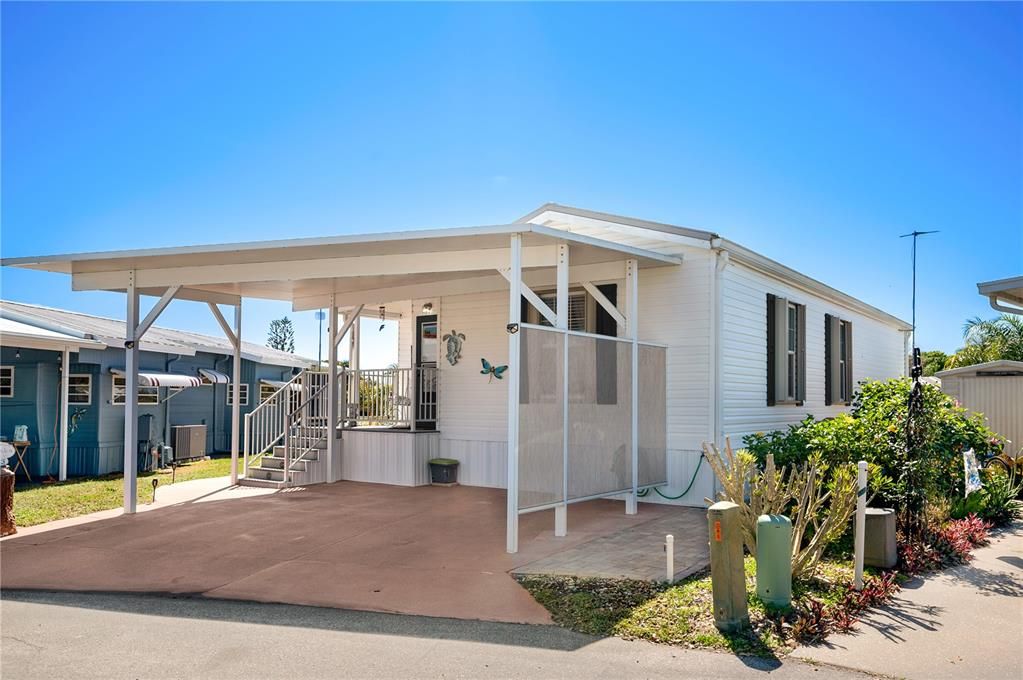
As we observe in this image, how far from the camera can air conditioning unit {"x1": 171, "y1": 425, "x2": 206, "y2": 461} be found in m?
15.9

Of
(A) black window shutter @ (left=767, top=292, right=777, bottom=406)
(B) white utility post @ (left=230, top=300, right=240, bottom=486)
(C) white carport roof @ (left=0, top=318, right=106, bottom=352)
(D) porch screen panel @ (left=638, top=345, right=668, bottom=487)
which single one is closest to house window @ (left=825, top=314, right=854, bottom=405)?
(A) black window shutter @ (left=767, top=292, right=777, bottom=406)

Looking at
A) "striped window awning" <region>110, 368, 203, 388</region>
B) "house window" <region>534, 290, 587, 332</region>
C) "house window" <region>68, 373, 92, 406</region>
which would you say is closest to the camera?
"house window" <region>534, 290, 587, 332</region>

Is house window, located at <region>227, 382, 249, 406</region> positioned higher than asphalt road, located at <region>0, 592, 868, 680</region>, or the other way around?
house window, located at <region>227, 382, 249, 406</region>

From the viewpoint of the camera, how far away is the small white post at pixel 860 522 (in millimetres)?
5703

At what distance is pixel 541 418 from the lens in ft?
24.6

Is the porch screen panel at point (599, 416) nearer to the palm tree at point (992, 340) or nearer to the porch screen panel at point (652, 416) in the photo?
the porch screen panel at point (652, 416)

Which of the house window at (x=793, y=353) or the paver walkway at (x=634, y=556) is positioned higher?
the house window at (x=793, y=353)

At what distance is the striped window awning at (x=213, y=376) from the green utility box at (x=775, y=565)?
14813 millimetres

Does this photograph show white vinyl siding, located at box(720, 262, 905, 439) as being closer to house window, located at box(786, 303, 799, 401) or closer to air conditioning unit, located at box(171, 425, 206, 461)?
house window, located at box(786, 303, 799, 401)

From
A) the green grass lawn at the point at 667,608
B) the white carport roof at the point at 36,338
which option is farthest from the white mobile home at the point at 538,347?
the white carport roof at the point at 36,338

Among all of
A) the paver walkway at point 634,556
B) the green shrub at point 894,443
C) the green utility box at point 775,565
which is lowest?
the paver walkway at point 634,556

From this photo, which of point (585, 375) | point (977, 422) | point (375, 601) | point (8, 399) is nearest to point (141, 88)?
point (8, 399)

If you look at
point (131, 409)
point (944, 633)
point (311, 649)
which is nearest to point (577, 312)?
point (131, 409)

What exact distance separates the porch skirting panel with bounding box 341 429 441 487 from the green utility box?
754cm
